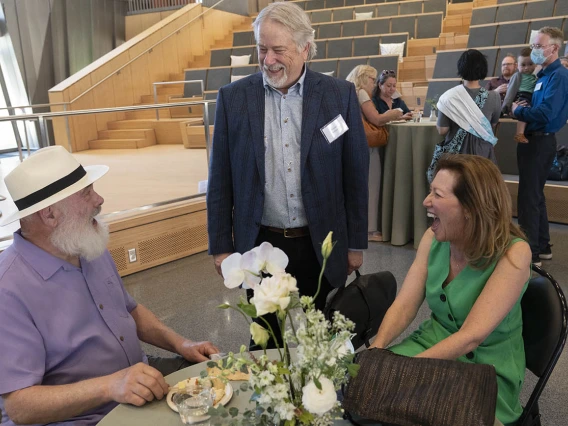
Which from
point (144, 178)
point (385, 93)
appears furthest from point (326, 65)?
point (385, 93)

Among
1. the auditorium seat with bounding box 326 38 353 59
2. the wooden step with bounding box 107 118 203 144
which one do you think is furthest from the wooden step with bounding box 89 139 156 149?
the auditorium seat with bounding box 326 38 353 59

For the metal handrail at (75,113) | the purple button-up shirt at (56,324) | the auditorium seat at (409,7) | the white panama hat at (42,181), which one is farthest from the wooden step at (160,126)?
the purple button-up shirt at (56,324)

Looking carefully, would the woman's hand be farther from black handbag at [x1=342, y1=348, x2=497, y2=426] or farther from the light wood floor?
black handbag at [x1=342, y1=348, x2=497, y2=426]

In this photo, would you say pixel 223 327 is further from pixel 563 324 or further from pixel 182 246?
pixel 563 324

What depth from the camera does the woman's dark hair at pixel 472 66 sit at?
3.24m

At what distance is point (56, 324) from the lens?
1264 mm

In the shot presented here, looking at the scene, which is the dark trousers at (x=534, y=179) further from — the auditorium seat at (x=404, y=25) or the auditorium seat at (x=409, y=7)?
the auditorium seat at (x=409, y=7)

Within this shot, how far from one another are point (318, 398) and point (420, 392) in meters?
0.40

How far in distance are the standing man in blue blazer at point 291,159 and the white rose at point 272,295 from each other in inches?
42.1

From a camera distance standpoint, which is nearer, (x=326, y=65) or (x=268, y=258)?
(x=268, y=258)

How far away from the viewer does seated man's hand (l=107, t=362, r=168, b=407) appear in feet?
3.67

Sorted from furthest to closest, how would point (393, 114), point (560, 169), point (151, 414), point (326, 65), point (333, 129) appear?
point (326, 65) → point (560, 169) → point (393, 114) → point (333, 129) → point (151, 414)

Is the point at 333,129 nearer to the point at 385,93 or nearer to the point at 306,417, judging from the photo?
the point at 306,417

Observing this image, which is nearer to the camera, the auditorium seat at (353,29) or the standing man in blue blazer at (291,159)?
the standing man in blue blazer at (291,159)
